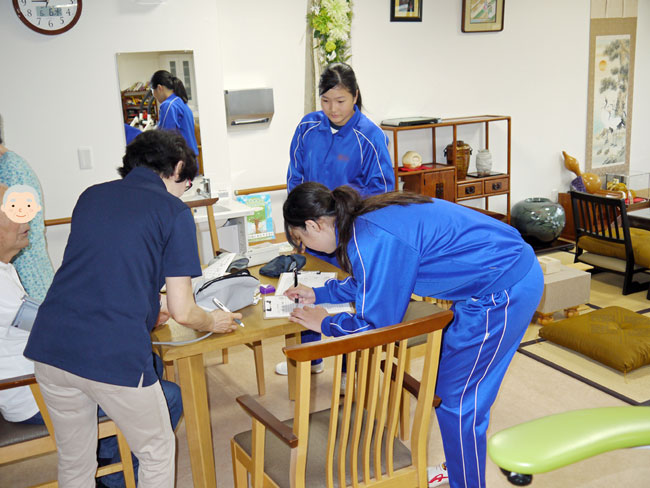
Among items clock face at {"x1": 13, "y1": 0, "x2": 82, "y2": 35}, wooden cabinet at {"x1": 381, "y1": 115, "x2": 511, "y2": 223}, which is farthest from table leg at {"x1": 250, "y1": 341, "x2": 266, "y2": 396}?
wooden cabinet at {"x1": 381, "y1": 115, "x2": 511, "y2": 223}

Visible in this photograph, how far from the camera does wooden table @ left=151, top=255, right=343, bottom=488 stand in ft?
6.75

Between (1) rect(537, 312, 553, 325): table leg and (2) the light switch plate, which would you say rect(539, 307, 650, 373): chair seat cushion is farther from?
(2) the light switch plate

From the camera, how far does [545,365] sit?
3424 mm

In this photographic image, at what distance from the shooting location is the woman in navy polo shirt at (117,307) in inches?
65.3

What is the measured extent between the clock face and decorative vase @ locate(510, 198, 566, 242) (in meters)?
3.97

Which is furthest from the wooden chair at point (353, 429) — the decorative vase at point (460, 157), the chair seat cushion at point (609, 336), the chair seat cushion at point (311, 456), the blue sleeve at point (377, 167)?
the decorative vase at point (460, 157)

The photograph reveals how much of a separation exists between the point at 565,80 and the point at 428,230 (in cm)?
492

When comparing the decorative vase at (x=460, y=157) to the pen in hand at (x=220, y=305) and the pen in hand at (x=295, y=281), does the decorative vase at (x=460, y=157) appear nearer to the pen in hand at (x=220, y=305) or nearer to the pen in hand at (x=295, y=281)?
the pen in hand at (x=295, y=281)

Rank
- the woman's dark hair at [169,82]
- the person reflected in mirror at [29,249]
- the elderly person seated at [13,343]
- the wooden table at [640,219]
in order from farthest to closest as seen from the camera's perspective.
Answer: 1. the wooden table at [640,219]
2. the woman's dark hair at [169,82]
3. the person reflected in mirror at [29,249]
4. the elderly person seated at [13,343]

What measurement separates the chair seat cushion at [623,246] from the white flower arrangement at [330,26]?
2316 mm

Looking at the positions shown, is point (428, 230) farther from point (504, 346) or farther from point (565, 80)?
point (565, 80)

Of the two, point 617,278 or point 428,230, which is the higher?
point 428,230

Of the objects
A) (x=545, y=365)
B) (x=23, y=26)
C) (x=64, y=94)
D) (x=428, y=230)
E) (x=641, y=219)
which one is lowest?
(x=545, y=365)

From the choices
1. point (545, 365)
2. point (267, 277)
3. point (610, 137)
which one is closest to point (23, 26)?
point (267, 277)
